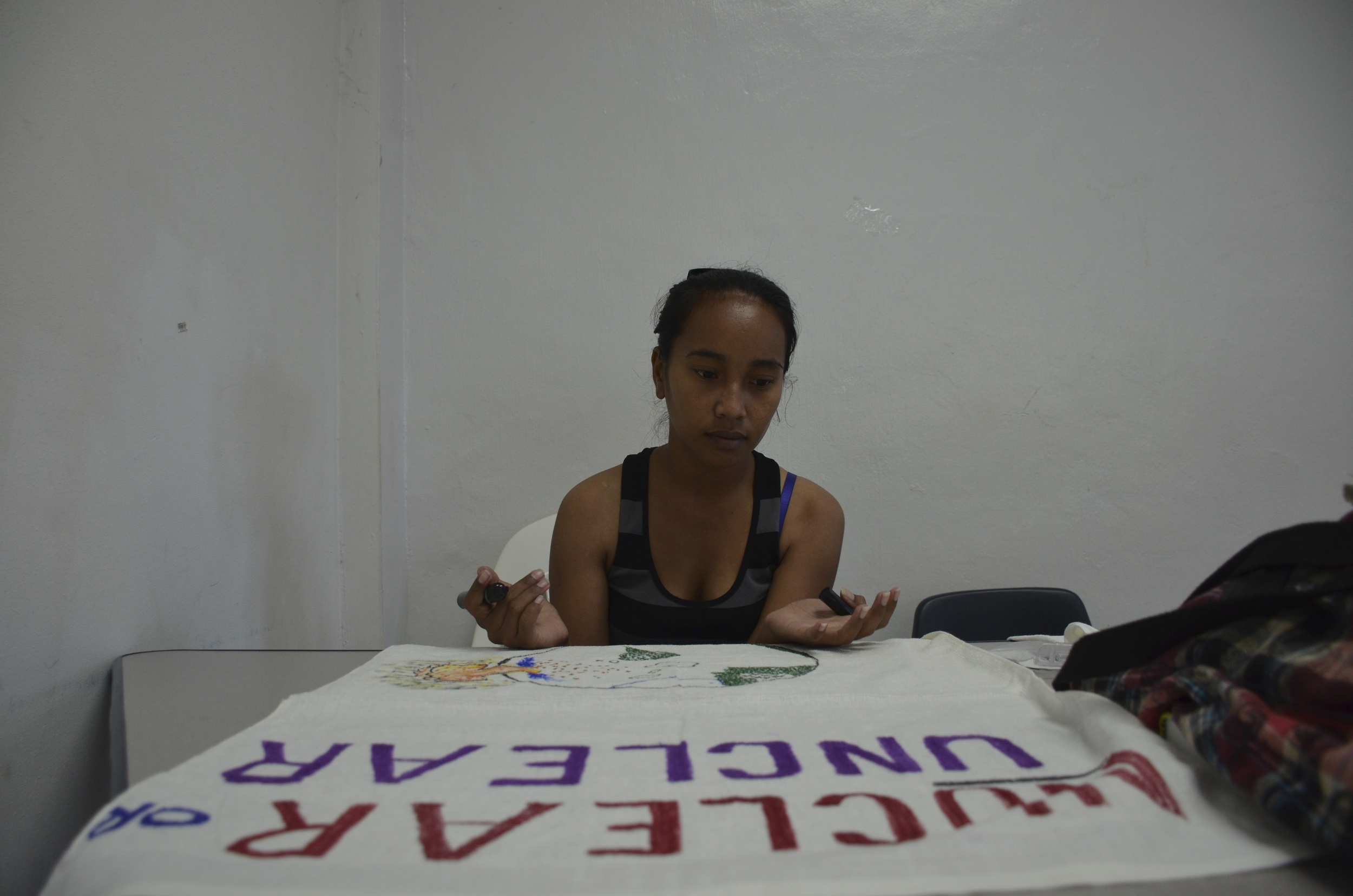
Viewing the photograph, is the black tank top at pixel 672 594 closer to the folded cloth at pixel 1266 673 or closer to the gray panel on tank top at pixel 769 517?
the gray panel on tank top at pixel 769 517

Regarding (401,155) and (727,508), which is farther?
(401,155)

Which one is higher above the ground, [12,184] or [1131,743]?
[12,184]

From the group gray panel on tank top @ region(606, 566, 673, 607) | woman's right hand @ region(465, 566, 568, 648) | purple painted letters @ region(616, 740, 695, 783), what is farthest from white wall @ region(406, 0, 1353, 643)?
purple painted letters @ region(616, 740, 695, 783)

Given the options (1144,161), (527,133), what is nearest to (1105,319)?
(1144,161)

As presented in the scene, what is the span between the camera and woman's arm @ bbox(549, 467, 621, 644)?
1232 millimetres

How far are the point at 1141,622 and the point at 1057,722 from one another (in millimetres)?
96

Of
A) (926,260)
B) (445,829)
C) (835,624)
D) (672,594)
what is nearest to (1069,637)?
(835,624)

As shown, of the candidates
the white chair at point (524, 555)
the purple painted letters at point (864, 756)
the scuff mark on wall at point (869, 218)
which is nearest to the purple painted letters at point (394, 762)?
the purple painted letters at point (864, 756)

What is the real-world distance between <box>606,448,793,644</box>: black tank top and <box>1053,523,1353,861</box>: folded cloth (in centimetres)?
63

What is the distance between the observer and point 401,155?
6.11ft

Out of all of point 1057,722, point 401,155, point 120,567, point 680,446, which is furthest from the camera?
point 401,155

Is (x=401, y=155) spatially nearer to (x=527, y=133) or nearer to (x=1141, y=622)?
(x=527, y=133)

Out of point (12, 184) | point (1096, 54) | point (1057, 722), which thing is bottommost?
point (1057, 722)

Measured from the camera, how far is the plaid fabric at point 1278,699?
386 mm
